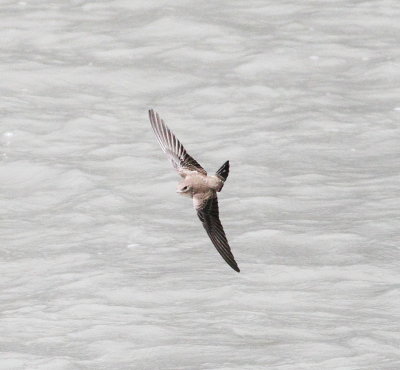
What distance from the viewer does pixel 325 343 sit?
9.23 m

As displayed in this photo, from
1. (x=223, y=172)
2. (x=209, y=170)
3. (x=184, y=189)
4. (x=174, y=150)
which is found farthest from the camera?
(x=209, y=170)

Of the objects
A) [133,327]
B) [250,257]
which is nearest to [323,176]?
[250,257]

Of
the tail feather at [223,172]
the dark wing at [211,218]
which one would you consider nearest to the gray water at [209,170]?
the dark wing at [211,218]

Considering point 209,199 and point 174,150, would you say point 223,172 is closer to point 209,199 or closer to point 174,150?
point 209,199

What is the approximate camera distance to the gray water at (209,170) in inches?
374

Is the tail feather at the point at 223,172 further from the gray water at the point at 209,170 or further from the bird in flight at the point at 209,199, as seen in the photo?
the gray water at the point at 209,170

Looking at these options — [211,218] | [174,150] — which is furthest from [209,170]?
[211,218]

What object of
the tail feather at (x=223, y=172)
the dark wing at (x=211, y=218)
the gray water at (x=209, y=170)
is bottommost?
the gray water at (x=209, y=170)

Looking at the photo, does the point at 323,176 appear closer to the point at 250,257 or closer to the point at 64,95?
the point at 250,257

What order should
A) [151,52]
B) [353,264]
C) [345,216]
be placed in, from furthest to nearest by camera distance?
[151,52] → [345,216] → [353,264]

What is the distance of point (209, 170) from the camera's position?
12.8 m

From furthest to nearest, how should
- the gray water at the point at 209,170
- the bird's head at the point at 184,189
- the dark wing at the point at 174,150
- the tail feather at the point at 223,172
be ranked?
1. the gray water at the point at 209,170
2. the dark wing at the point at 174,150
3. the tail feather at the point at 223,172
4. the bird's head at the point at 184,189

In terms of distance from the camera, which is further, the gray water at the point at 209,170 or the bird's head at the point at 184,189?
the gray water at the point at 209,170

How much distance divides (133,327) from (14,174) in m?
3.52
